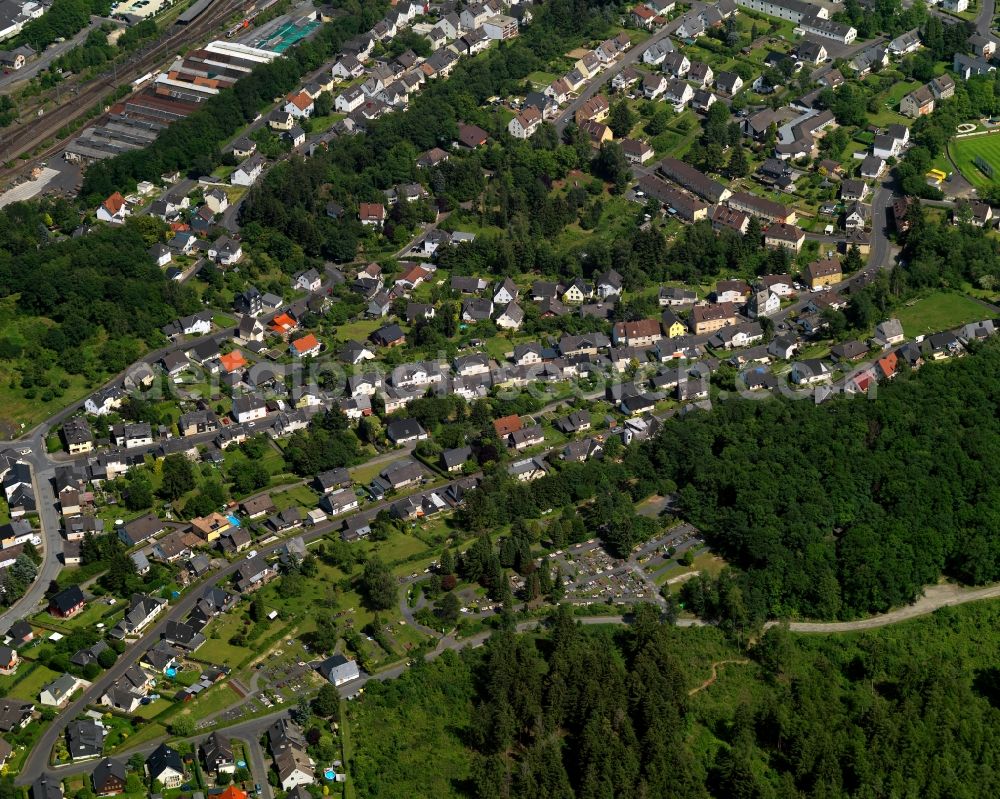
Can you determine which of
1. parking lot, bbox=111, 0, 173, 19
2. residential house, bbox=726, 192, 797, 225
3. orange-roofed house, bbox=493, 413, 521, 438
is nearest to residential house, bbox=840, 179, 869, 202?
residential house, bbox=726, 192, 797, 225

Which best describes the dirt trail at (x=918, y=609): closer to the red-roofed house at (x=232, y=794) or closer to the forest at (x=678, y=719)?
the forest at (x=678, y=719)

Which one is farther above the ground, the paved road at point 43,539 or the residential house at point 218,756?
the paved road at point 43,539

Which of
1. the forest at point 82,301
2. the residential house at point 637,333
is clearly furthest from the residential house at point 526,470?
the forest at point 82,301

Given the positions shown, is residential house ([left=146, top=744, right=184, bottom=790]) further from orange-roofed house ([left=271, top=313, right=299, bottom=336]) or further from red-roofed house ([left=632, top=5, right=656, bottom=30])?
red-roofed house ([left=632, top=5, right=656, bottom=30])

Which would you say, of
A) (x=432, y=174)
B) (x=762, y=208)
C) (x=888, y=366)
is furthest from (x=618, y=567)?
(x=432, y=174)

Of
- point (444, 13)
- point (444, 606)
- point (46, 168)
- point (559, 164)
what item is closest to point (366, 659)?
point (444, 606)
